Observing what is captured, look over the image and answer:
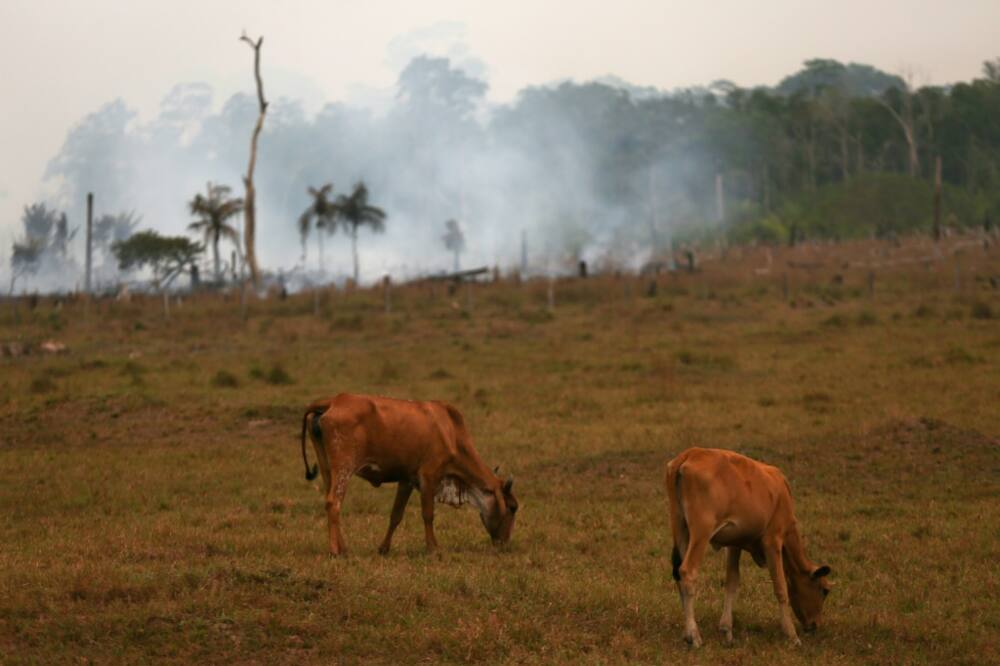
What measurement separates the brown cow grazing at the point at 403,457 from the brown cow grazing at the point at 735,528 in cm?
336

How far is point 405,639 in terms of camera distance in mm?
8758

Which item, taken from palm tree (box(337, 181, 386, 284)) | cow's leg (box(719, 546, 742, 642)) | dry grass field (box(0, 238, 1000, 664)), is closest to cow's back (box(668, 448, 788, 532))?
cow's leg (box(719, 546, 742, 642))

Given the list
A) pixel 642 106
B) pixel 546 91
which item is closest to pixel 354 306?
pixel 642 106

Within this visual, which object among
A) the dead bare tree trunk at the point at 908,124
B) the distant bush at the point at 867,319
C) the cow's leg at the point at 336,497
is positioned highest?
the dead bare tree trunk at the point at 908,124

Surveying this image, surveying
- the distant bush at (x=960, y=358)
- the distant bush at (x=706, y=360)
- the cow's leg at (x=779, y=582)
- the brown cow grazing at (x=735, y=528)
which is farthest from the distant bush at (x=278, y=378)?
the cow's leg at (x=779, y=582)

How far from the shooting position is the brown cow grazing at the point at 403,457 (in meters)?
11.7

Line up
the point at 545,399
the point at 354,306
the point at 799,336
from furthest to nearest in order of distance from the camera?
the point at 354,306, the point at 799,336, the point at 545,399

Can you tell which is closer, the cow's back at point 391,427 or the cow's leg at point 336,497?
the cow's leg at point 336,497

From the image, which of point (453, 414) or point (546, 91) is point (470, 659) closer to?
point (453, 414)

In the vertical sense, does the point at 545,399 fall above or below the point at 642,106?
below

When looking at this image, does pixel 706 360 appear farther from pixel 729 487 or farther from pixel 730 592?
pixel 729 487

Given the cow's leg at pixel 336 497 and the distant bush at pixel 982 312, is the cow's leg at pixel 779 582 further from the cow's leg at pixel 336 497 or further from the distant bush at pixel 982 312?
the distant bush at pixel 982 312

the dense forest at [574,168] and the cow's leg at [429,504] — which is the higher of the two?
the dense forest at [574,168]

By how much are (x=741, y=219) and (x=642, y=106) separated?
77.7 feet
